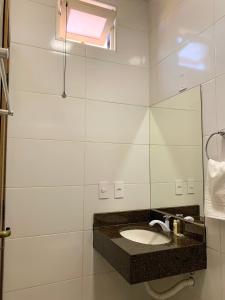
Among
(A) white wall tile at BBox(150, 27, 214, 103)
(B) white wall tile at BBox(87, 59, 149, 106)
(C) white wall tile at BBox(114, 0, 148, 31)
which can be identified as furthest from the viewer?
(C) white wall tile at BBox(114, 0, 148, 31)

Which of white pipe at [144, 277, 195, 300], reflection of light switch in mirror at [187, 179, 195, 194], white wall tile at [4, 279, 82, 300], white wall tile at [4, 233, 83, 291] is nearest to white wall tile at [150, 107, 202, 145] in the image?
reflection of light switch in mirror at [187, 179, 195, 194]

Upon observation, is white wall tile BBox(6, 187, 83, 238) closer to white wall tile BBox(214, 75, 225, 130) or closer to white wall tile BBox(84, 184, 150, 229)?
white wall tile BBox(84, 184, 150, 229)

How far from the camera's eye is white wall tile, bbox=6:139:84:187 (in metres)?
1.61

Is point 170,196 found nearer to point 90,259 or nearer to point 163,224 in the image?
point 163,224

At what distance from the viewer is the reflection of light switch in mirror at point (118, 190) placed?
190 cm

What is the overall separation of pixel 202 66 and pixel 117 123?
30.4 inches

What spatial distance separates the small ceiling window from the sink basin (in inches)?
60.8

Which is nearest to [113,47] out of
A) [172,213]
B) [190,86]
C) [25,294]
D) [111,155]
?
[190,86]

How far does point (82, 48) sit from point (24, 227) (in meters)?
1.43

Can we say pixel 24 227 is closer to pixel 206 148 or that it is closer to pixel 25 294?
pixel 25 294

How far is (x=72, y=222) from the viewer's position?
1.75 meters

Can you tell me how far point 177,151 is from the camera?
180cm

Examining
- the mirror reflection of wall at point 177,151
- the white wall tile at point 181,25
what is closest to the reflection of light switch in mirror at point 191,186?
the mirror reflection of wall at point 177,151

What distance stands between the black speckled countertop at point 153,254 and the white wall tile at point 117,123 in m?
0.74
